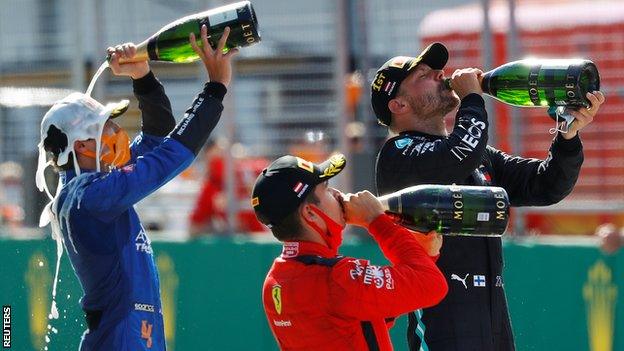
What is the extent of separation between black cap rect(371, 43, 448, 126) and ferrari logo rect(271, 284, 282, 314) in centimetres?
126

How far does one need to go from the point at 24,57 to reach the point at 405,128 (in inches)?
247

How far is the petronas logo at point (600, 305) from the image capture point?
803 centimetres

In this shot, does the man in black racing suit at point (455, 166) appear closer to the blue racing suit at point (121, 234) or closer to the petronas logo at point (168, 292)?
the blue racing suit at point (121, 234)

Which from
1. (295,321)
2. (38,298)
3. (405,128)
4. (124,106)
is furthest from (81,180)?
(38,298)

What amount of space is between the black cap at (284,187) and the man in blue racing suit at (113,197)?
1.52 feet

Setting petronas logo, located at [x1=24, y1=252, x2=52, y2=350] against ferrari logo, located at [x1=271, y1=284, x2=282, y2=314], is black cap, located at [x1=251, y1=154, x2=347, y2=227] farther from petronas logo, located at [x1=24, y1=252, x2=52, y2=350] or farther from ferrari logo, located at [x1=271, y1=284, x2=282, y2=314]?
petronas logo, located at [x1=24, y1=252, x2=52, y2=350]

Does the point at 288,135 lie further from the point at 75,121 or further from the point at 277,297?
the point at 277,297

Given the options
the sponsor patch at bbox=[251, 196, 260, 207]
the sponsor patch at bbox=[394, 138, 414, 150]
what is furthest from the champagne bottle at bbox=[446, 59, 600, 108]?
the sponsor patch at bbox=[251, 196, 260, 207]

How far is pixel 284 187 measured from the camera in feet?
14.4

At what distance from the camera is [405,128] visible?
5344 mm

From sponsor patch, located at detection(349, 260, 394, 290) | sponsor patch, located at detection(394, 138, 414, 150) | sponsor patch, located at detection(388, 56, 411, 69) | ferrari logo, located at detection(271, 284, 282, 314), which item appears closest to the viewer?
sponsor patch, located at detection(349, 260, 394, 290)

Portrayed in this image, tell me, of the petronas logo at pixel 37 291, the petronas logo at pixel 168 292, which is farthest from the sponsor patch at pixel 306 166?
the petronas logo at pixel 168 292

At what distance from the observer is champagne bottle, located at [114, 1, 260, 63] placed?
4770 millimetres

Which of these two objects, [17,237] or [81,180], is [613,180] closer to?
[17,237]
